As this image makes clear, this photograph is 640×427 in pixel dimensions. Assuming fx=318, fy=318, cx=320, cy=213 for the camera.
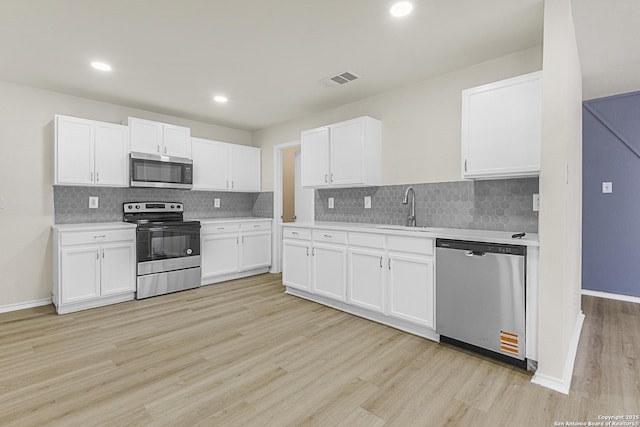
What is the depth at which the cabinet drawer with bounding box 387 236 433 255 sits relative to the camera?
2697mm

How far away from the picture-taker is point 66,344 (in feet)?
8.72

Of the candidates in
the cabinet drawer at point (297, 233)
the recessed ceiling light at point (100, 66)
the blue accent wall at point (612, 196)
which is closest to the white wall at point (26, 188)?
the recessed ceiling light at point (100, 66)

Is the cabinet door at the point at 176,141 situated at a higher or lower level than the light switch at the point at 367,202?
higher

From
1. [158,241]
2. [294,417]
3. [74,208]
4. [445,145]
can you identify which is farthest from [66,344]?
[445,145]

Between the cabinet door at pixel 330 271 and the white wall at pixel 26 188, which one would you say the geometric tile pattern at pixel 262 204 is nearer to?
the cabinet door at pixel 330 271

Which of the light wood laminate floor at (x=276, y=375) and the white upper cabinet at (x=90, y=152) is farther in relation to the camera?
the white upper cabinet at (x=90, y=152)

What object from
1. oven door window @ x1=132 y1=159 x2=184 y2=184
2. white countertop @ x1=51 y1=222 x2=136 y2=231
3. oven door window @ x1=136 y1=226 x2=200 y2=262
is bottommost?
oven door window @ x1=136 y1=226 x2=200 y2=262

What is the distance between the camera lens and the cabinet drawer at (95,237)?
11.1ft

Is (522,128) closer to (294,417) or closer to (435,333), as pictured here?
(435,333)

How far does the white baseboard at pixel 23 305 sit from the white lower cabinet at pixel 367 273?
281 centimetres

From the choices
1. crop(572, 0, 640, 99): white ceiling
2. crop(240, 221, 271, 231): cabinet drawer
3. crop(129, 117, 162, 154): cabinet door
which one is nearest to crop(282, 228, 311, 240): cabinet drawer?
crop(240, 221, 271, 231): cabinet drawer

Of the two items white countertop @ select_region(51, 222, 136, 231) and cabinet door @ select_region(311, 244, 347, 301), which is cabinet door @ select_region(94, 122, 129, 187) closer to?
white countertop @ select_region(51, 222, 136, 231)

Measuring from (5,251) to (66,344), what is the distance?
1.68 meters

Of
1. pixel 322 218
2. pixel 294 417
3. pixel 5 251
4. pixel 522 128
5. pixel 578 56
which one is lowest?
pixel 294 417
